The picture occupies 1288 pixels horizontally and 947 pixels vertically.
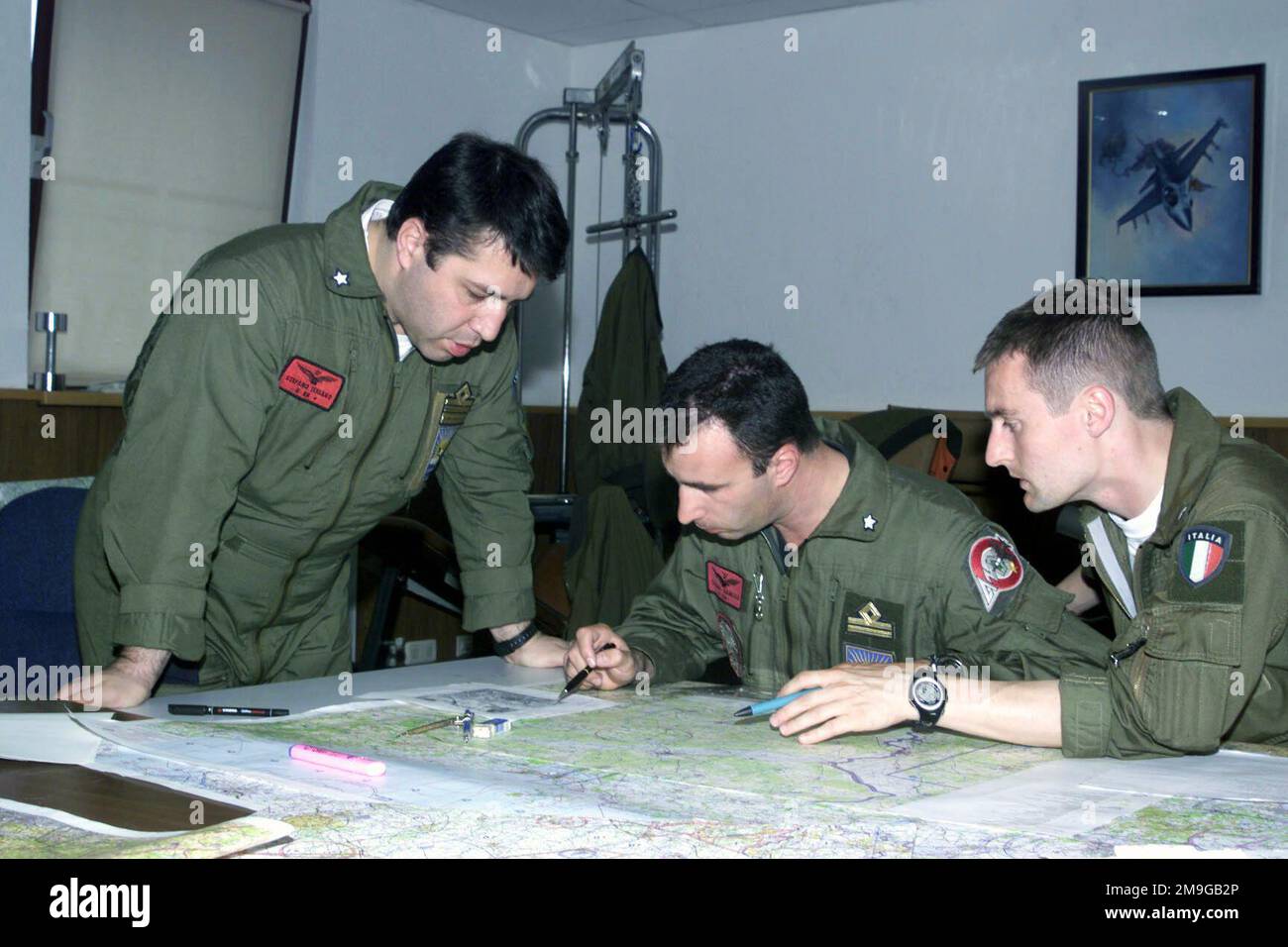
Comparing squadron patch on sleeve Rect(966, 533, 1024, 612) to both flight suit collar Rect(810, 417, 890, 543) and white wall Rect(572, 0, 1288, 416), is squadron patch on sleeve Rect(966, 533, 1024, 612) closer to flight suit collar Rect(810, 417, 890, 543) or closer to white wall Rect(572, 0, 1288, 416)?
flight suit collar Rect(810, 417, 890, 543)

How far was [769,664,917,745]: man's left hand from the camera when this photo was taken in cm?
156

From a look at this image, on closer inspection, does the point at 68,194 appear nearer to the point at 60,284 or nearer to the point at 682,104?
the point at 60,284

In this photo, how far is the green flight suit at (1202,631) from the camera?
147cm

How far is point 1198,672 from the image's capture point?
1.48m

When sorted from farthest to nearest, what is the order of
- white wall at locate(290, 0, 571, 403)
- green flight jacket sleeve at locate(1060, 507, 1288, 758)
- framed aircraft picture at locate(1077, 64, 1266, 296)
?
white wall at locate(290, 0, 571, 403)
framed aircraft picture at locate(1077, 64, 1266, 296)
green flight jacket sleeve at locate(1060, 507, 1288, 758)

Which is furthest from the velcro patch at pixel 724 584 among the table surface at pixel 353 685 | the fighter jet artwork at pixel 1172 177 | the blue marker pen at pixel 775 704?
the fighter jet artwork at pixel 1172 177

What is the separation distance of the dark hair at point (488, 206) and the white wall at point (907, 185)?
2993 millimetres

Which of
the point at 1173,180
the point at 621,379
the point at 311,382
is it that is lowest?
the point at 311,382

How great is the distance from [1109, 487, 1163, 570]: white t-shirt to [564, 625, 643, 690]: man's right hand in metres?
0.70

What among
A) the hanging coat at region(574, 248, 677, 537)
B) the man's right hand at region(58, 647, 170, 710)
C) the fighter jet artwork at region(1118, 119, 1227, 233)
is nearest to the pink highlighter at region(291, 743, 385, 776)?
the man's right hand at region(58, 647, 170, 710)

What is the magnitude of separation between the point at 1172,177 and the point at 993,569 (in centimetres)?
Answer: 288

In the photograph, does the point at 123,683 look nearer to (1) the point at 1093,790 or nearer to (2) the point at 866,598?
(2) the point at 866,598

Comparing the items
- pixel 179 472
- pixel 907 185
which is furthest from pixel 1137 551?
pixel 907 185
